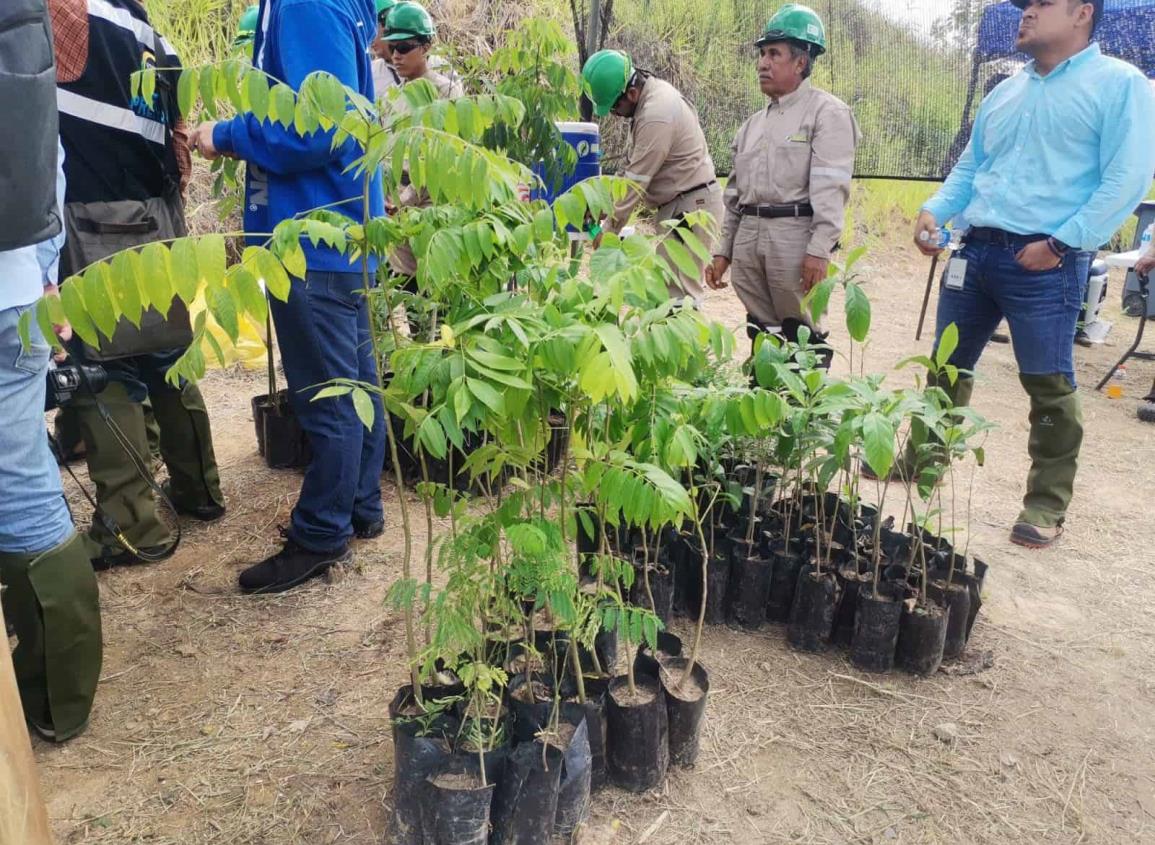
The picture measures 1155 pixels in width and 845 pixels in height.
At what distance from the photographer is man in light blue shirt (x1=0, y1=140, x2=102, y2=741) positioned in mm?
1855

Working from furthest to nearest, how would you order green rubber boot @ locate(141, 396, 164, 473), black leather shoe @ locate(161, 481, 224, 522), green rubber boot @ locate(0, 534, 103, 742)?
green rubber boot @ locate(141, 396, 164, 473)
black leather shoe @ locate(161, 481, 224, 522)
green rubber boot @ locate(0, 534, 103, 742)

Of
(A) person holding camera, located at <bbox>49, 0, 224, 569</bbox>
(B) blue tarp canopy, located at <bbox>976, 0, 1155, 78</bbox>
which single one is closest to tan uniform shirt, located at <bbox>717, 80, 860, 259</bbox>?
(A) person holding camera, located at <bbox>49, 0, 224, 569</bbox>

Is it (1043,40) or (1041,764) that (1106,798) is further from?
(1043,40)

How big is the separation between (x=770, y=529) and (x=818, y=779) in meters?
1.05

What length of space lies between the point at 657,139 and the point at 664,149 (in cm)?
6

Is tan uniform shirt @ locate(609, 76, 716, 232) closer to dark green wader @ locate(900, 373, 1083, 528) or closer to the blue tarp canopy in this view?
dark green wader @ locate(900, 373, 1083, 528)

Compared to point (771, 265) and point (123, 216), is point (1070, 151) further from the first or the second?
point (123, 216)

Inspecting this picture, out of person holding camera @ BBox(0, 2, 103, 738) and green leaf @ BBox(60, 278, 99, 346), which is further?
person holding camera @ BBox(0, 2, 103, 738)

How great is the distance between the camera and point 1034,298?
328 cm

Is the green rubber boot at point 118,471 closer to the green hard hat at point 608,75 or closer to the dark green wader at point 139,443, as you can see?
the dark green wader at point 139,443

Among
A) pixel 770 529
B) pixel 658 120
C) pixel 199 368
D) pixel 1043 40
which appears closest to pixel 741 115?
pixel 658 120

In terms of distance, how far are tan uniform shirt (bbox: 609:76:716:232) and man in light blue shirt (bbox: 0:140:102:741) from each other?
2.62 meters

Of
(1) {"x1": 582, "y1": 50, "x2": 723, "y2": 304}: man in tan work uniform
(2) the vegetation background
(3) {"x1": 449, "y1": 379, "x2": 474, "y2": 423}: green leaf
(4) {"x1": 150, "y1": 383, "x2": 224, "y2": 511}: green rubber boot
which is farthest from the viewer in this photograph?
(2) the vegetation background

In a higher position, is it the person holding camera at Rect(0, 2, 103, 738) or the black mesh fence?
the black mesh fence
